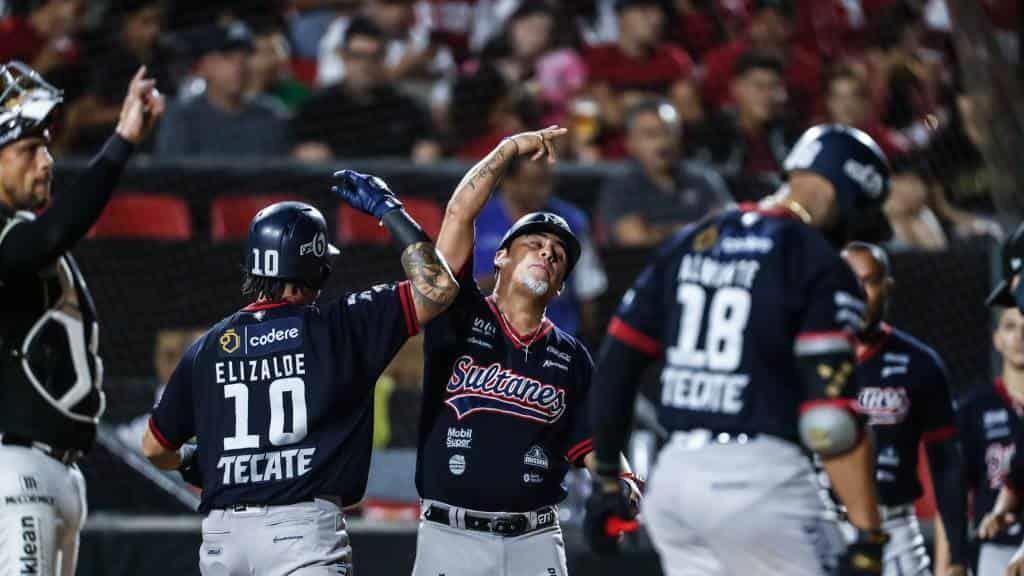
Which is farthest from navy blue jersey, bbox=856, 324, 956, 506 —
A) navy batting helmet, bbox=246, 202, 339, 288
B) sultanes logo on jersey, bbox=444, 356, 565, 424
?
A: navy batting helmet, bbox=246, 202, 339, 288

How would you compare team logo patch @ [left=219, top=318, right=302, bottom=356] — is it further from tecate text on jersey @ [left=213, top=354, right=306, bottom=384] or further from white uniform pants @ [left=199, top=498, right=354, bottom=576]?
white uniform pants @ [left=199, top=498, right=354, bottom=576]

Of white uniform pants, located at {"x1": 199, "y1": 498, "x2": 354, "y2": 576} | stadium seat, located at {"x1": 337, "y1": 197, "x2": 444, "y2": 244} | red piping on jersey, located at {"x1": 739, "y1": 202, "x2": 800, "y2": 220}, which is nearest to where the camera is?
red piping on jersey, located at {"x1": 739, "y1": 202, "x2": 800, "y2": 220}

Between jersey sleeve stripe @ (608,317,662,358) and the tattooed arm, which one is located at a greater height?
the tattooed arm

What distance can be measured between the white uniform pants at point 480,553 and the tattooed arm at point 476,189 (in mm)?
836

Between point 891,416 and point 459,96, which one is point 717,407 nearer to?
point 891,416

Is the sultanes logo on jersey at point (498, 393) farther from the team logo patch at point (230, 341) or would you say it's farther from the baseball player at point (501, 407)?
the team logo patch at point (230, 341)

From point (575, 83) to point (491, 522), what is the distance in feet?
20.9

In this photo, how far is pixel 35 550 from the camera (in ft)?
16.4

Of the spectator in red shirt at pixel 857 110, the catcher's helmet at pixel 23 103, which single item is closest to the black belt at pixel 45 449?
the catcher's helmet at pixel 23 103

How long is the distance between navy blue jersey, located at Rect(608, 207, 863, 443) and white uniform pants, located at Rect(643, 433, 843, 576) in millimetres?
74

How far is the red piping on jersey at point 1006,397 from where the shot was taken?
6.74 metres

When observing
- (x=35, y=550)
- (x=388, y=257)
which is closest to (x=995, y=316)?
(x=388, y=257)

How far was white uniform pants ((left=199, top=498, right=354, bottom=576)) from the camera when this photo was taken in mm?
4895

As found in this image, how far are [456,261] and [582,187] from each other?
4535mm
